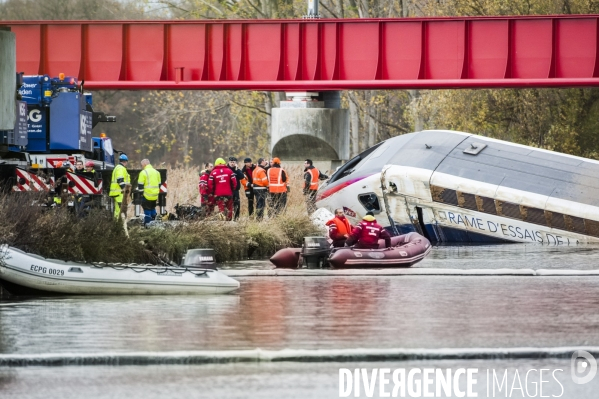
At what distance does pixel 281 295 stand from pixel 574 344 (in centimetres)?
636

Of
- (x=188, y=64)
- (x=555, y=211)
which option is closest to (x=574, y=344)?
(x=555, y=211)

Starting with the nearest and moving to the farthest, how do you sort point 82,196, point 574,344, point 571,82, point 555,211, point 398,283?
point 574,344, point 398,283, point 82,196, point 555,211, point 571,82

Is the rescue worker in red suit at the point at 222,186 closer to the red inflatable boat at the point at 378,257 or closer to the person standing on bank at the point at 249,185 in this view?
the person standing on bank at the point at 249,185

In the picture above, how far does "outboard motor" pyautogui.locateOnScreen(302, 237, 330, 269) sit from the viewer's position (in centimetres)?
2358

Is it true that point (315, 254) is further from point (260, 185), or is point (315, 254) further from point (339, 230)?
point (260, 185)

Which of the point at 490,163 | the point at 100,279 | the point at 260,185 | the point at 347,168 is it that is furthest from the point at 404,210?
the point at 100,279

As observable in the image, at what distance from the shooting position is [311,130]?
3841cm

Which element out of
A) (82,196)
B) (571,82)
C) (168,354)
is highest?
(571,82)

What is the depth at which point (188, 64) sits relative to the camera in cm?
3797

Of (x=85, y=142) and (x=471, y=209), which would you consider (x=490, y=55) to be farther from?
(x=85, y=142)

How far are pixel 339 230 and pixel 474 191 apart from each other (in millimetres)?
9009

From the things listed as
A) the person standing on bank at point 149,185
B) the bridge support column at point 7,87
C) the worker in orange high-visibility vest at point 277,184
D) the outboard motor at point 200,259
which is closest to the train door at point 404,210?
the worker in orange high-visibility vest at point 277,184

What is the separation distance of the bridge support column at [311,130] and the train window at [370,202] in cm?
432

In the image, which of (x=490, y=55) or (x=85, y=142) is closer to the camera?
(x=85, y=142)
